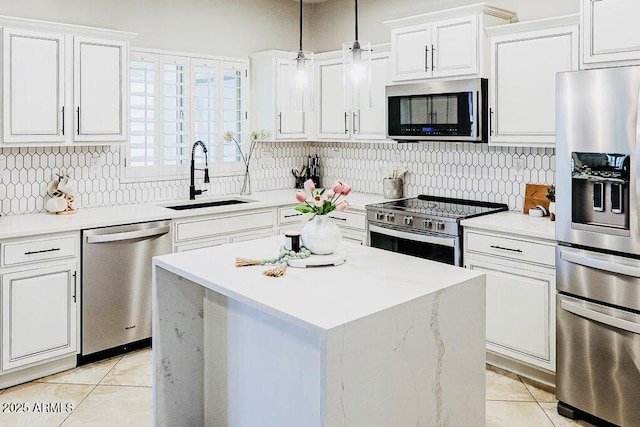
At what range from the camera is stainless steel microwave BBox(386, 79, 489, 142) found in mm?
4012

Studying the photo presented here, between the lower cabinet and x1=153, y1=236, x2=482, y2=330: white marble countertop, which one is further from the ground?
the lower cabinet

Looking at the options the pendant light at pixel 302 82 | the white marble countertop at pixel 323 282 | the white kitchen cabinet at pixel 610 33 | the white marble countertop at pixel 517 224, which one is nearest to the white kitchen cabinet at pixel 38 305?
the white marble countertop at pixel 323 282

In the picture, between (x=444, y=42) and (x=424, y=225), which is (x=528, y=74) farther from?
(x=424, y=225)

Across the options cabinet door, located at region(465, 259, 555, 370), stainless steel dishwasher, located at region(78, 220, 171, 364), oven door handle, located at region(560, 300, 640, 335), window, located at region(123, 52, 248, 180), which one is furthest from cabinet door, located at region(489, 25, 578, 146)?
stainless steel dishwasher, located at region(78, 220, 171, 364)

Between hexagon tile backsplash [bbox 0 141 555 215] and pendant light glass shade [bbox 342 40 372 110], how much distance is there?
2241 millimetres

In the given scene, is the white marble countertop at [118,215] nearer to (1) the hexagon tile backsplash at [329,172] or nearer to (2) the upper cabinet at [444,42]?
(1) the hexagon tile backsplash at [329,172]

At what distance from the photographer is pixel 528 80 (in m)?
3.78

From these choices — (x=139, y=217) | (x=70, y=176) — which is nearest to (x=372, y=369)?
(x=139, y=217)

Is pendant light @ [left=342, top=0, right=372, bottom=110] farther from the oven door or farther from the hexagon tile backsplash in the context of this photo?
the hexagon tile backsplash

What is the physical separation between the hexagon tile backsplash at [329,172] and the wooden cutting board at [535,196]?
0.07 meters

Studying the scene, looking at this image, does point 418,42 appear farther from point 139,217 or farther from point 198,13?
point 139,217

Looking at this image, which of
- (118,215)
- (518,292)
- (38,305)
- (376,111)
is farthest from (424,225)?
(38,305)

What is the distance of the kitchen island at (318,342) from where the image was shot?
196 cm

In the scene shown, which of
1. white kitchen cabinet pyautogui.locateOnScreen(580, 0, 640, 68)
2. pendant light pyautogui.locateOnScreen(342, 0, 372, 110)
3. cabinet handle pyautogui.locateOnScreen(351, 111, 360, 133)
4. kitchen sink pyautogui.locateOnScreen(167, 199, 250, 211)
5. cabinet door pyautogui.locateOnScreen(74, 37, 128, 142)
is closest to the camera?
pendant light pyautogui.locateOnScreen(342, 0, 372, 110)
